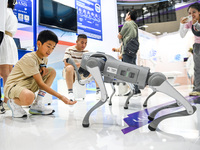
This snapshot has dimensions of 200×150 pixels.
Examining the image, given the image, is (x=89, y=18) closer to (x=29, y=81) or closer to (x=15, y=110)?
(x=29, y=81)

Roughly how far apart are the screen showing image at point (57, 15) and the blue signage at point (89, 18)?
27 cm

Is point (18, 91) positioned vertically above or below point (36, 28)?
below

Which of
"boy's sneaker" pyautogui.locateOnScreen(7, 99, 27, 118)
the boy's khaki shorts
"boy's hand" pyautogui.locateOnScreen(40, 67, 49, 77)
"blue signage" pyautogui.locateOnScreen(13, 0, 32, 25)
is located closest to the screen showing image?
"blue signage" pyautogui.locateOnScreen(13, 0, 32, 25)

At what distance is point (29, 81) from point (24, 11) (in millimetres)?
2092

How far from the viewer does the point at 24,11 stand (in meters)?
3.01

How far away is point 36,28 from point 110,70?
2.74 metres

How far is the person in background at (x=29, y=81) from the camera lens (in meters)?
1.34

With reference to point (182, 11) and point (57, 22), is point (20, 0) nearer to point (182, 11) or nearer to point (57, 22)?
point (57, 22)

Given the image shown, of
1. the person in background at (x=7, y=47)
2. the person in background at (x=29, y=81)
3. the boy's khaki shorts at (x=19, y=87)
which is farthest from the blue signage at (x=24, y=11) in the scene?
the boy's khaki shorts at (x=19, y=87)

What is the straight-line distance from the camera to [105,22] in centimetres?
479

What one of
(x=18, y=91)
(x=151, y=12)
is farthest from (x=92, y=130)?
(x=151, y=12)

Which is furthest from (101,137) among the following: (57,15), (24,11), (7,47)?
(57,15)

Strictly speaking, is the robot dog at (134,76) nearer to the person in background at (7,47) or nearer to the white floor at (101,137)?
the white floor at (101,137)

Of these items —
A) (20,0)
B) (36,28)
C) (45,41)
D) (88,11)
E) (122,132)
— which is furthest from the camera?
(88,11)
